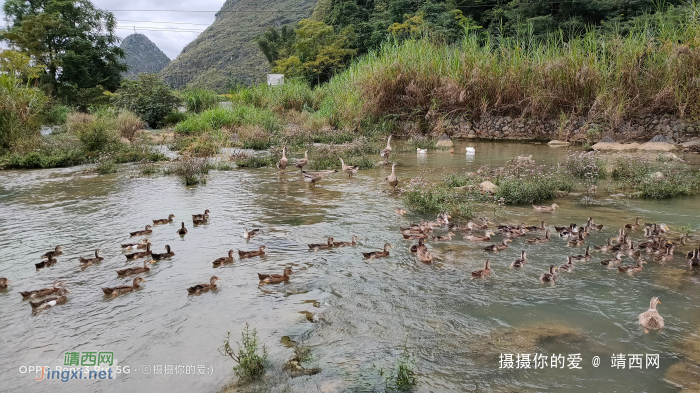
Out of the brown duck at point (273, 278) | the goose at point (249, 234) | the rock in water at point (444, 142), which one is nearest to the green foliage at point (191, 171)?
the goose at point (249, 234)

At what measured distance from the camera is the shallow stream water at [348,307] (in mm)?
4156

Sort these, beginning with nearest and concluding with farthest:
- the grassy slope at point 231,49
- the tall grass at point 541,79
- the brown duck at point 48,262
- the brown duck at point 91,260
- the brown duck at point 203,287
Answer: the brown duck at point 203,287
the brown duck at point 48,262
the brown duck at point 91,260
the tall grass at point 541,79
the grassy slope at point 231,49

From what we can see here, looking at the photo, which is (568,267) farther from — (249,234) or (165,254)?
(165,254)

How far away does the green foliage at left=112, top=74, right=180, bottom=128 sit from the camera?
28781mm

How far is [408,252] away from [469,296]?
5.70 feet

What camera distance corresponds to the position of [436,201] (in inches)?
385

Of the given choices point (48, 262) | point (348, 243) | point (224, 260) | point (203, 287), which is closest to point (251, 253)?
point (224, 260)

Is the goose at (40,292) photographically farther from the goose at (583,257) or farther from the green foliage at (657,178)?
the green foliage at (657,178)

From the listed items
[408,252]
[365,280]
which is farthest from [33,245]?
[408,252]

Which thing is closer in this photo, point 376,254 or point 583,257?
point 583,257

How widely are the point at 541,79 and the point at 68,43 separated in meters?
42.7

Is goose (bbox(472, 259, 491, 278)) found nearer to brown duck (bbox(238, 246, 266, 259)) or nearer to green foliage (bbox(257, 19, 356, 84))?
brown duck (bbox(238, 246, 266, 259))

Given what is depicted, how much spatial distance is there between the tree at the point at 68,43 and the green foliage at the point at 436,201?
1531 inches

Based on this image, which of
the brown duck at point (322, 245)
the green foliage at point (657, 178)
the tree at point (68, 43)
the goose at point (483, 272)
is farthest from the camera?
the tree at point (68, 43)
